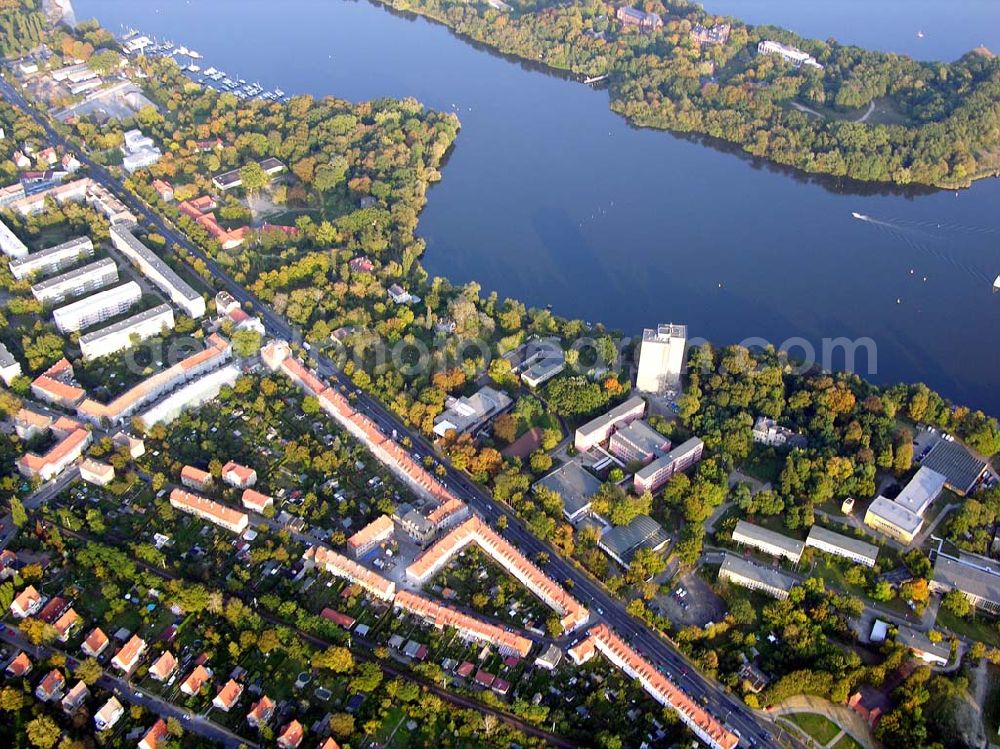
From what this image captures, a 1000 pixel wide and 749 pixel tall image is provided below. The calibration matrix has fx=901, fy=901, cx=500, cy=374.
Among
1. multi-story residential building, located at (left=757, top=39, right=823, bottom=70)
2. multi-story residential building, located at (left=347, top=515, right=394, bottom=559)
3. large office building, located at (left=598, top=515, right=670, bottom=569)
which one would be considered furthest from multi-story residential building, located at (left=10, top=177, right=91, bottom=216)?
multi-story residential building, located at (left=757, top=39, right=823, bottom=70)

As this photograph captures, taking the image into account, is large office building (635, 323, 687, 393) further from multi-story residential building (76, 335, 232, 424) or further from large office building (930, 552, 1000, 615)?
multi-story residential building (76, 335, 232, 424)

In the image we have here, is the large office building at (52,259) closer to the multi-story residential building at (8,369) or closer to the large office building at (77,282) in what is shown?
the large office building at (77,282)

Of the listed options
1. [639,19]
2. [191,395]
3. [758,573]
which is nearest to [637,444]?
[758,573]

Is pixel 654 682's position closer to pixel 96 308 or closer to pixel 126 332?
pixel 126 332

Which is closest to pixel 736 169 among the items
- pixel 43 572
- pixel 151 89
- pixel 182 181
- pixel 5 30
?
pixel 182 181

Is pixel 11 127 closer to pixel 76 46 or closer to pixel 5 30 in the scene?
pixel 76 46

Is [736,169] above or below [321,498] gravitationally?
above
